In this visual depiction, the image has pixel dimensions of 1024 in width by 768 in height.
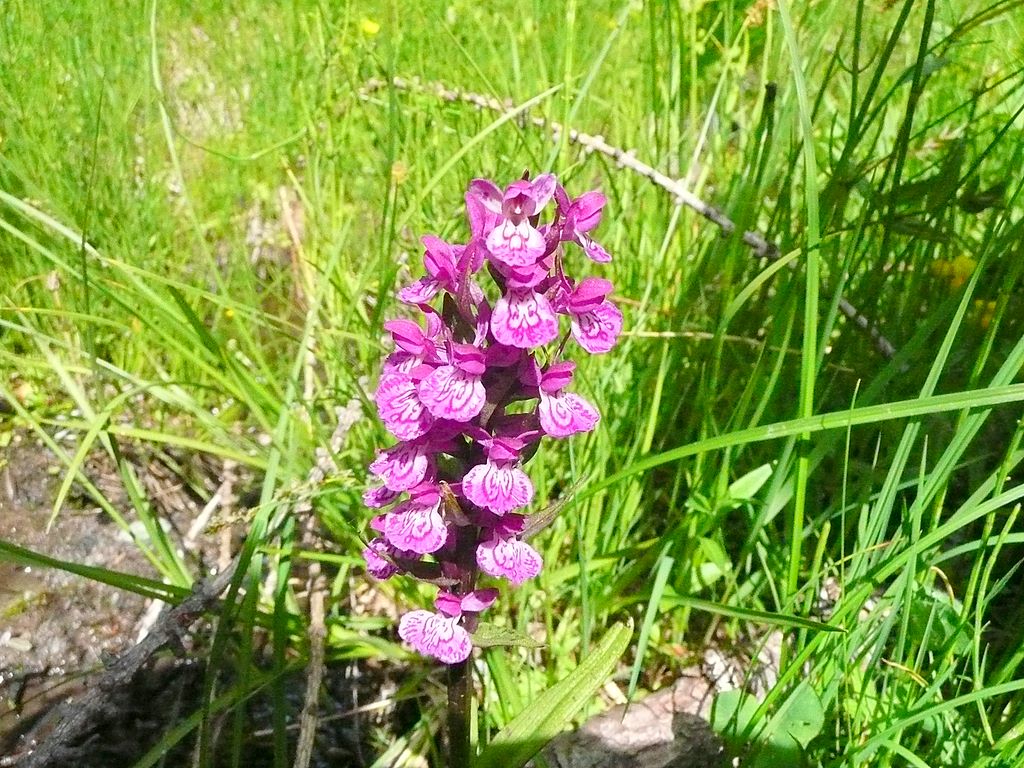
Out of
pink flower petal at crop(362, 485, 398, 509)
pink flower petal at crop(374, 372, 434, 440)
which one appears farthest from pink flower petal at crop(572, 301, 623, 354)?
pink flower petal at crop(362, 485, 398, 509)

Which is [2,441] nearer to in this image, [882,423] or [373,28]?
[373,28]

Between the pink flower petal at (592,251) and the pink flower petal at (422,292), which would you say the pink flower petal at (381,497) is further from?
the pink flower petal at (592,251)

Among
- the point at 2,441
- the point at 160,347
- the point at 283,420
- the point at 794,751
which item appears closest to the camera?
the point at 794,751

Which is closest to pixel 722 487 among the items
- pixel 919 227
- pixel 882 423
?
pixel 882 423

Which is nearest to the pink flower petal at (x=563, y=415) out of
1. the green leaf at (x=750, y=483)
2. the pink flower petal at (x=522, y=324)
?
the pink flower petal at (x=522, y=324)

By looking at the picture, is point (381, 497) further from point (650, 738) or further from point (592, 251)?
point (650, 738)

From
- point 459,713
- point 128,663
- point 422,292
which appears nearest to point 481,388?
point 422,292
